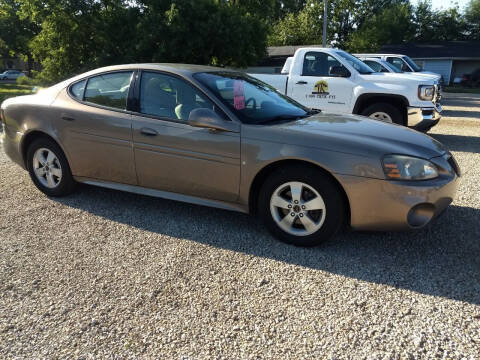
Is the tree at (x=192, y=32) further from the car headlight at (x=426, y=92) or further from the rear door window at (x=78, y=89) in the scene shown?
the rear door window at (x=78, y=89)

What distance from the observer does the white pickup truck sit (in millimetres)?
7758

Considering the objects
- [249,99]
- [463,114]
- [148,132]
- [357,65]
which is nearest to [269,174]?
[249,99]

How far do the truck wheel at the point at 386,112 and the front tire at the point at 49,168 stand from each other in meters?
5.78

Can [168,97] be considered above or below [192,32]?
below

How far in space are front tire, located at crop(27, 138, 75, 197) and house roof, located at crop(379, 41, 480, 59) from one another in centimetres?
4150

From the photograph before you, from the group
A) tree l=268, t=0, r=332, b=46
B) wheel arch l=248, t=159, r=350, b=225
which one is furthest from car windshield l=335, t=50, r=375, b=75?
tree l=268, t=0, r=332, b=46

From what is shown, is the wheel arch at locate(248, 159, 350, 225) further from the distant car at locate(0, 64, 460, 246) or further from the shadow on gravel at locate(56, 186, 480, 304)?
the shadow on gravel at locate(56, 186, 480, 304)

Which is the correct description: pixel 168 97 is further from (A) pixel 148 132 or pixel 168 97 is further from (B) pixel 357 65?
(B) pixel 357 65

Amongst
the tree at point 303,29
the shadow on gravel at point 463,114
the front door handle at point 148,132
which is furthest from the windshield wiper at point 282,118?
the tree at point 303,29

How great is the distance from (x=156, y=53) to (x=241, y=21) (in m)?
4.46

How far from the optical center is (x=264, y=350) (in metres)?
2.25

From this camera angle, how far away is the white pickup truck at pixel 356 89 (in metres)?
7.76

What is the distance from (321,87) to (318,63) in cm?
59

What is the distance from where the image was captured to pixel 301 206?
338 centimetres
